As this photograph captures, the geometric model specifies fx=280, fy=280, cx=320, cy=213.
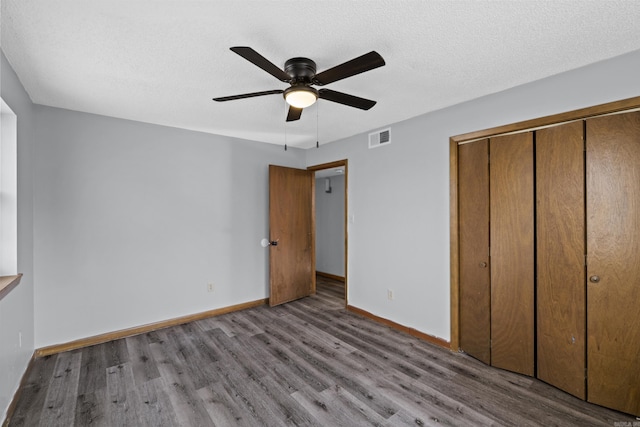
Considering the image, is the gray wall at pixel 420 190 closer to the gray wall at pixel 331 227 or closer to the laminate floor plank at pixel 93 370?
the gray wall at pixel 331 227

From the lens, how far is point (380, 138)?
347 centimetres

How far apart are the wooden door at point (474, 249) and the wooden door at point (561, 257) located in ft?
1.26

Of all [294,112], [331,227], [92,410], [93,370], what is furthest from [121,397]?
[331,227]

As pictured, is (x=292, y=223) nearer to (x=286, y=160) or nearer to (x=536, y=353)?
(x=286, y=160)

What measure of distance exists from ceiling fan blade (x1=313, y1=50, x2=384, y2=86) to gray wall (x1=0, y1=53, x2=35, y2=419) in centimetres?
210

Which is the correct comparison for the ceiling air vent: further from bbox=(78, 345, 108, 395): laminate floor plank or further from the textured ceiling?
bbox=(78, 345, 108, 395): laminate floor plank

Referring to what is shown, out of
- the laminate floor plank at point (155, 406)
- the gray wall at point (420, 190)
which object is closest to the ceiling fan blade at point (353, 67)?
the gray wall at point (420, 190)

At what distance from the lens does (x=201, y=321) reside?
3.54m

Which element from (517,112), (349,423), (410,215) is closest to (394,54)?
(517,112)

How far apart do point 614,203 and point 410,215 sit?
1.59 meters

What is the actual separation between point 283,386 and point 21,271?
2.31 meters

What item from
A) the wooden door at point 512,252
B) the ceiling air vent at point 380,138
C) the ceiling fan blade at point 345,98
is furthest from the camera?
the ceiling air vent at point 380,138

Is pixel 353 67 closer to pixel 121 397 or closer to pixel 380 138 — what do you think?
pixel 380 138

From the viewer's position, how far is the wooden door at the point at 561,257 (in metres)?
2.05
